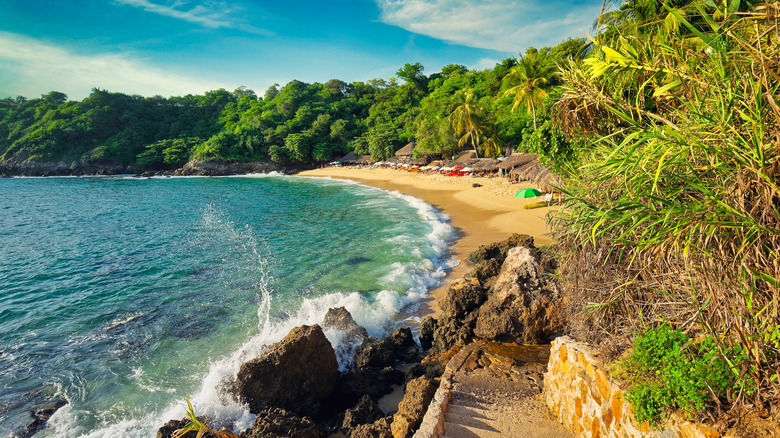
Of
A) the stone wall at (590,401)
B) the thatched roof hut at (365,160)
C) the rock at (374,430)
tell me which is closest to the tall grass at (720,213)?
the stone wall at (590,401)

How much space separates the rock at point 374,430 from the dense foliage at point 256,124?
4304 cm

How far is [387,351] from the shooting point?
26.5ft

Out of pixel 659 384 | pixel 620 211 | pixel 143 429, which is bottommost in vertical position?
pixel 143 429

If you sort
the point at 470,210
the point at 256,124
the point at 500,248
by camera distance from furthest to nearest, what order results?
the point at 256,124 → the point at 470,210 → the point at 500,248

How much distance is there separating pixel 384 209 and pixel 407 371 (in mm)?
19519

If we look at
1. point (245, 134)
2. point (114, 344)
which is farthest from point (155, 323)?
point (245, 134)

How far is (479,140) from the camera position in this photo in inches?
1721

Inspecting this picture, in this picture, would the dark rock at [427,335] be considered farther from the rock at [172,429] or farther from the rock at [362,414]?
the rock at [172,429]

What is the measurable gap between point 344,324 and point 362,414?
3.18 meters

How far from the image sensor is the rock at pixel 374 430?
16.9 ft

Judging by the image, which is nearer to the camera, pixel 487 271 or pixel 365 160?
pixel 487 271

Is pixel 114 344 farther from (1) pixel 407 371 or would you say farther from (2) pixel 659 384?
(2) pixel 659 384

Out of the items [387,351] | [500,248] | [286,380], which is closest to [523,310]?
[387,351]

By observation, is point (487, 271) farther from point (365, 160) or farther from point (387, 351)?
point (365, 160)
